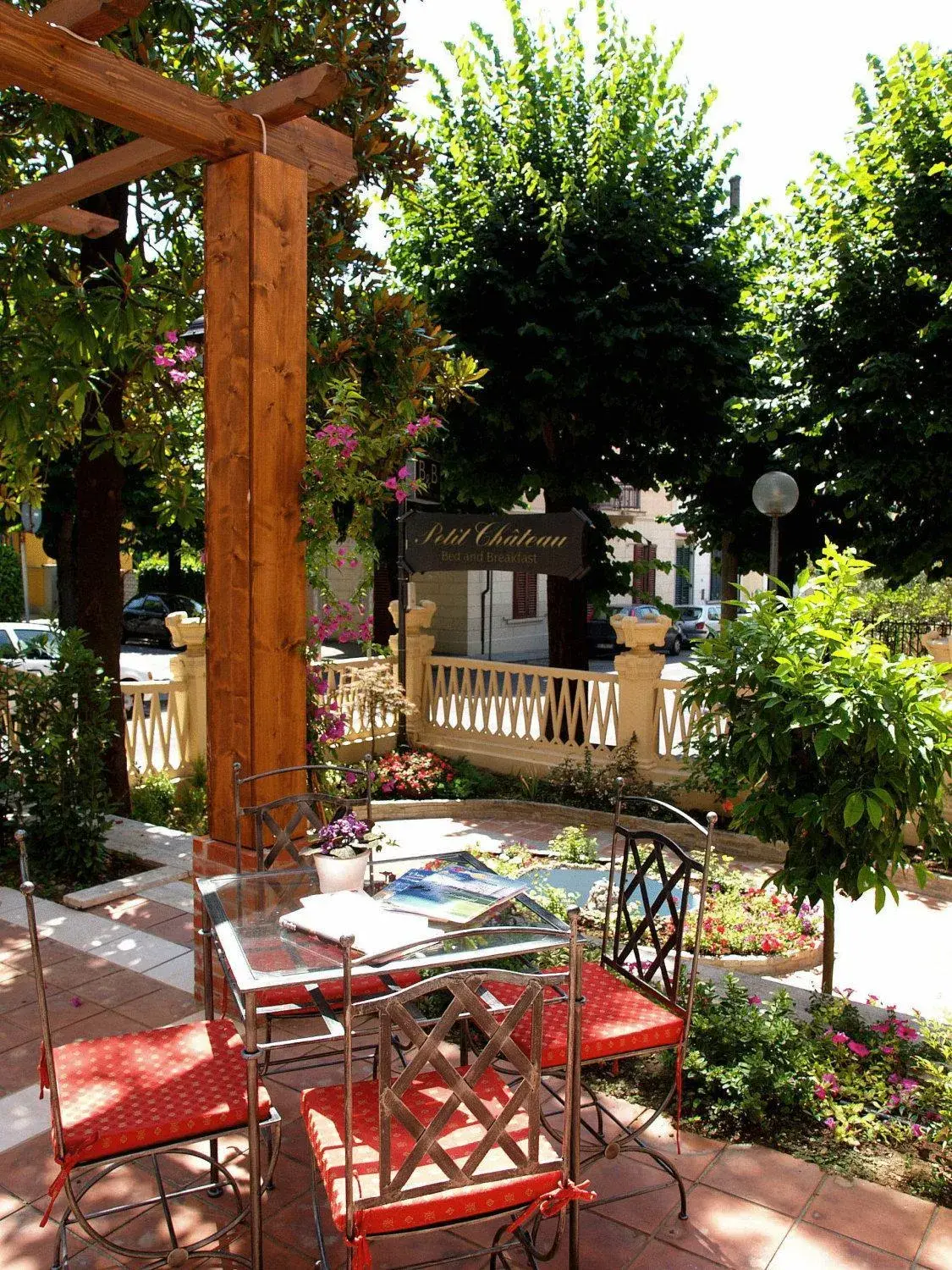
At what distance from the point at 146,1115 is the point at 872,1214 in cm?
213

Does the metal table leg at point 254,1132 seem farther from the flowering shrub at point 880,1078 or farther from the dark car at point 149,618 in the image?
the dark car at point 149,618

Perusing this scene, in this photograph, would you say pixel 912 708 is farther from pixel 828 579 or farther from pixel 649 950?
pixel 649 950

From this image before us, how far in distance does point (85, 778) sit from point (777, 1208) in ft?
16.0

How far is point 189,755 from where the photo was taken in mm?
8992

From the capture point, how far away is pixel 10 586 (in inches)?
1148

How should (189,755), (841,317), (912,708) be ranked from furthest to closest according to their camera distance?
1. (841,317)
2. (189,755)
3. (912,708)

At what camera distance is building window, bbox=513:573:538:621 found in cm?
2683

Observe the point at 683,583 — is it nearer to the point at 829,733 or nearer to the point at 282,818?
the point at 829,733

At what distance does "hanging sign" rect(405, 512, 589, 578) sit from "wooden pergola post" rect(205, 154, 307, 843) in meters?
5.20

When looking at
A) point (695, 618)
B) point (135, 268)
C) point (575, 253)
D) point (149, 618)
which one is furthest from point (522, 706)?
point (695, 618)

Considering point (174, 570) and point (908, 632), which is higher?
point (174, 570)

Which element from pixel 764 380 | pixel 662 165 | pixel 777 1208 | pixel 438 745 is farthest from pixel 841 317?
pixel 777 1208

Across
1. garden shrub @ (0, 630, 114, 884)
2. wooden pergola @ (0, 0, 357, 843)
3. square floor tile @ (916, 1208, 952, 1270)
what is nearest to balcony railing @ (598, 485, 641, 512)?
garden shrub @ (0, 630, 114, 884)

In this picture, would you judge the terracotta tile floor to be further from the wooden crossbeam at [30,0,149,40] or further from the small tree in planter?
the wooden crossbeam at [30,0,149,40]
